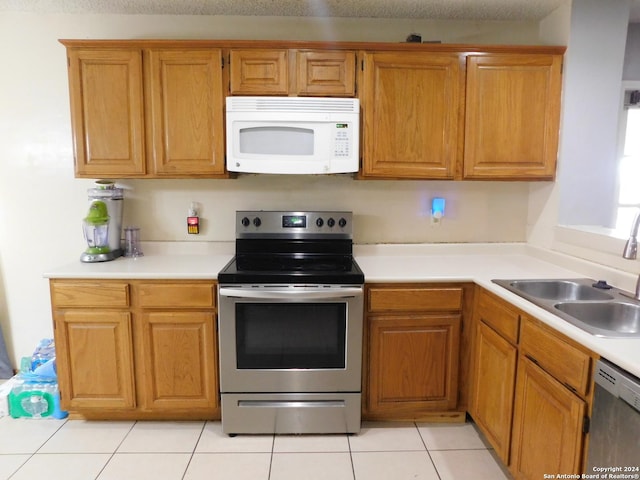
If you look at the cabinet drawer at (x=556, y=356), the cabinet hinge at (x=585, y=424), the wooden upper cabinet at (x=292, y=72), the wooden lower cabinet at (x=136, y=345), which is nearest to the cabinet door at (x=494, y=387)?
the cabinet drawer at (x=556, y=356)

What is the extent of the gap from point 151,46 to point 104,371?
1775mm

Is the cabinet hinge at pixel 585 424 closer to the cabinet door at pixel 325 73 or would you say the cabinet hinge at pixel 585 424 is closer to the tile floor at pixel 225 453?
the tile floor at pixel 225 453

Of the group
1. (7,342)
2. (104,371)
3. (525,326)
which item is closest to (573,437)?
(525,326)

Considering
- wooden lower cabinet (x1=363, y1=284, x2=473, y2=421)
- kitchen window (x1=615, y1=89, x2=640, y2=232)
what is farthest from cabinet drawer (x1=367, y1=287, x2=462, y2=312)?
kitchen window (x1=615, y1=89, x2=640, y2=232)

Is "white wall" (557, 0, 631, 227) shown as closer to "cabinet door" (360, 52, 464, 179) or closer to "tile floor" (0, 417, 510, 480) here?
"cabinet door" (360, 52, 464, 179)

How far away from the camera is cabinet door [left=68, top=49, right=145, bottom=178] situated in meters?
2.31

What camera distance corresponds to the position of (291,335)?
2.18m

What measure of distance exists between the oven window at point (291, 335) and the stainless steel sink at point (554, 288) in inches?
34.5

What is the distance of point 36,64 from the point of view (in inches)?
102

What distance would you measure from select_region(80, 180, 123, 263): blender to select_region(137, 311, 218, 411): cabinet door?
0.56m

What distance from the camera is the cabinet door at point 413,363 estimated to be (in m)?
2.23

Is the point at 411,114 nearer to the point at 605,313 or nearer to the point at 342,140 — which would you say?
the point at 342,140

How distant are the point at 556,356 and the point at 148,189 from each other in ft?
7.87

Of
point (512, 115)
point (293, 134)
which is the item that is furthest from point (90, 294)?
point (512, 115)
